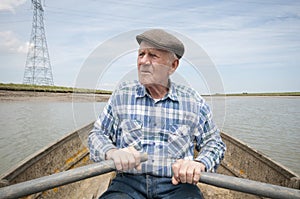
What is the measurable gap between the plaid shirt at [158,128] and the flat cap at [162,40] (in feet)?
0.87

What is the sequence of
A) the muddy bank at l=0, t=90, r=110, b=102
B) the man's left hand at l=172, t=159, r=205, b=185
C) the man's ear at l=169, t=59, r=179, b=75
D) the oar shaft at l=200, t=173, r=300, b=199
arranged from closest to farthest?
1. the oar shaft at l=200, t=173, r=300, b=199
2. the man's left hand at l=172, t=159, r=205, b=185
3. the man's ear at l=169, t=59, r=179, b=75
4. the muddy bank at l=0, t=90, r=110, b=102

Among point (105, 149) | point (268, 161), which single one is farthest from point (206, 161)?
point (268, 161)

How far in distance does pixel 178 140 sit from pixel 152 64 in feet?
1.44

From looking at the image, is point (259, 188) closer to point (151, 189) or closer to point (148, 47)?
point (151, 189)

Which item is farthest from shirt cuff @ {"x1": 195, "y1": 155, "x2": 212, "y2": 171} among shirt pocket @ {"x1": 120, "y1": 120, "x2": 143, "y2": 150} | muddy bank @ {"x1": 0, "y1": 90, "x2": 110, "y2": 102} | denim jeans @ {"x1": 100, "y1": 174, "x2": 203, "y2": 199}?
muddy bank @ {"x1": 0, "y1": 90, "x2": 110, "y2": 102}

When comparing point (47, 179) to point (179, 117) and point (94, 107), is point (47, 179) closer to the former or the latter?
point (94, 107)

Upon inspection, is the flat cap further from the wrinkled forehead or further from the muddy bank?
the muddy bank

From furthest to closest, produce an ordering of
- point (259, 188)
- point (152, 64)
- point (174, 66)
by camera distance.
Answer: point (174, 66), point (152, 64), point (259, 188)

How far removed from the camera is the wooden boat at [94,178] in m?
2.57

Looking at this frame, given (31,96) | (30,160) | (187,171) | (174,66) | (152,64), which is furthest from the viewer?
(31,96)

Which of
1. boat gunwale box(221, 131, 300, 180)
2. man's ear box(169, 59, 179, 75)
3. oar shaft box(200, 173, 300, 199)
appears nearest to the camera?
oar shaft box(200, 173, 300, 199)

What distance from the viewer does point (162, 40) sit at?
56.0 inches

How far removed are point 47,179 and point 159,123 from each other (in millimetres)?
646

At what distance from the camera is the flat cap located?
4.67 feet
